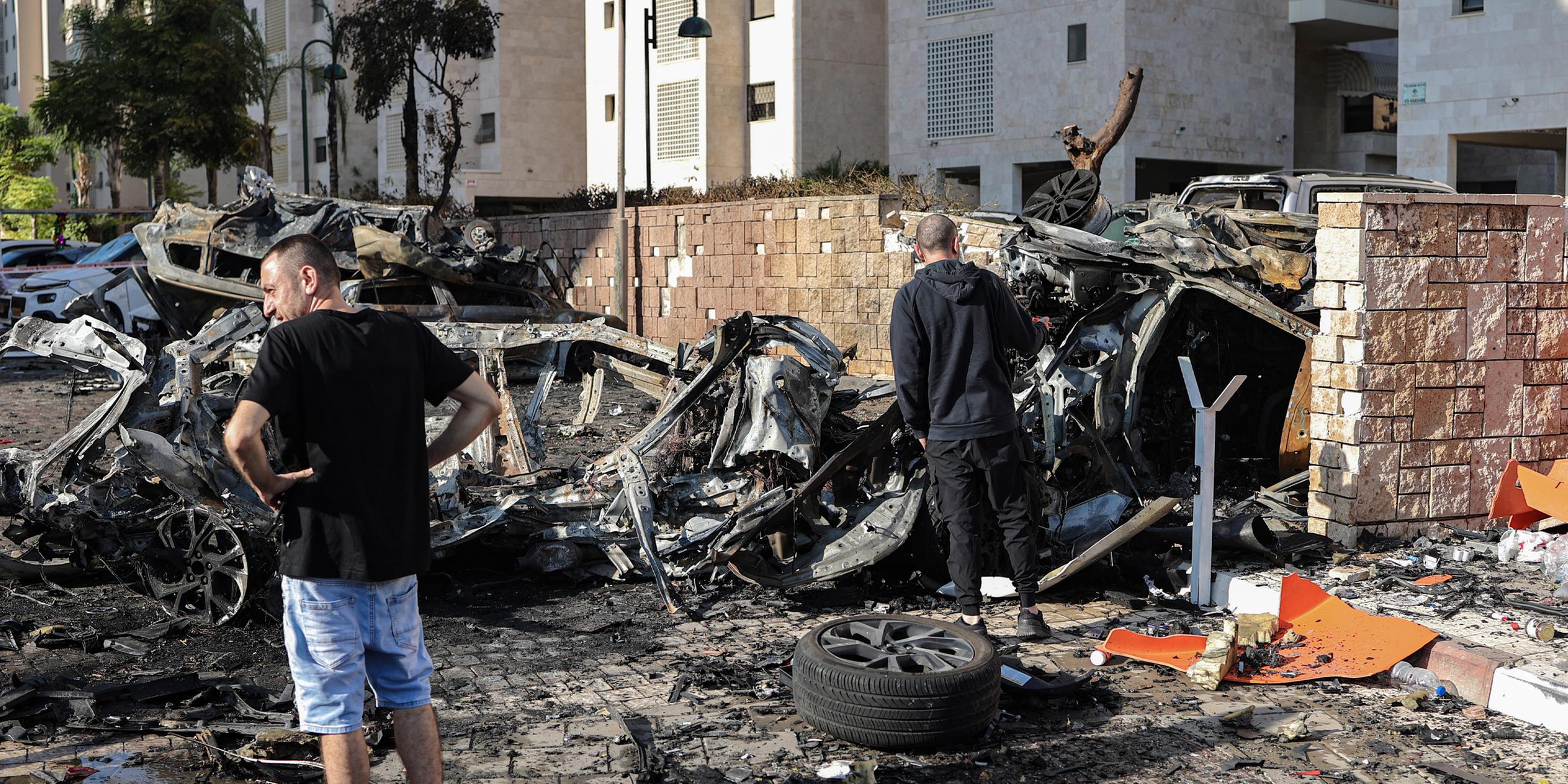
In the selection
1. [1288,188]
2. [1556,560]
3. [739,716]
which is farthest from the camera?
[1288,188]

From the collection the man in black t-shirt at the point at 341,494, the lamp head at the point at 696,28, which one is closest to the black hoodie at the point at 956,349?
the man in black t-shirt at the point at 341,494

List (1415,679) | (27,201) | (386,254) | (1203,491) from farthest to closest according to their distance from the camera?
(27,201) → (386,254) → (1203,491) → (1415,679)

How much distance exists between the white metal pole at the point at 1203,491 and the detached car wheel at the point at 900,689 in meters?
1.79

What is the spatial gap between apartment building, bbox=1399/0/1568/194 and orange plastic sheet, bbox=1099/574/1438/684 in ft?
70.0

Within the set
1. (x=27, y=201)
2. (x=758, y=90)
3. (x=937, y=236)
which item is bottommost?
(x=937, y=236)

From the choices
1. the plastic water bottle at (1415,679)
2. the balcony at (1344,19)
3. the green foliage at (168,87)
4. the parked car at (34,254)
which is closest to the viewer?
the plastic water bottle at (1415,679)

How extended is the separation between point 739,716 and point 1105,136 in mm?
12019

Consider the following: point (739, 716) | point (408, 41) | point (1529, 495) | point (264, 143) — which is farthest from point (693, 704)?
point (264, 143)

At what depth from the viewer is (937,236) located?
226 inches

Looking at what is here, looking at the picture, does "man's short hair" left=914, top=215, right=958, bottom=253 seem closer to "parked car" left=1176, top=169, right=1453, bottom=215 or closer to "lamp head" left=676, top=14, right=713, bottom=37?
"parked car" left=1176, top=169, right=1453, bottom=215

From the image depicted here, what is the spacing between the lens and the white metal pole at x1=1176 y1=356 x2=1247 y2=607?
6.05m

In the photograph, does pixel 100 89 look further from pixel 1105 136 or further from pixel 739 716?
pixel 739 716

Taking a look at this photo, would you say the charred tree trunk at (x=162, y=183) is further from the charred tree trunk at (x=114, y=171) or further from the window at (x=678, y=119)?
the window at (x=678, y=119)

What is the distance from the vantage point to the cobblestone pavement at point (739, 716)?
14.2ft
